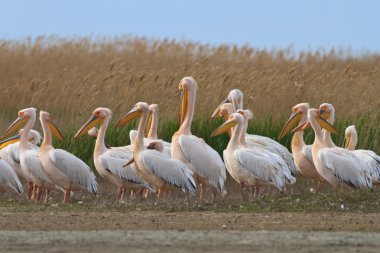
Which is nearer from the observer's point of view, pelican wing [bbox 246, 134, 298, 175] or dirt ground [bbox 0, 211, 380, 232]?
dirt ground [bbox 0, 211, 380, 232]

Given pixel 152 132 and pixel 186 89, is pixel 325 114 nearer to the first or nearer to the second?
pixel 186 89

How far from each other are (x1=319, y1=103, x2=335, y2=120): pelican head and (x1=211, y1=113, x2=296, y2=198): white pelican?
6.48ft

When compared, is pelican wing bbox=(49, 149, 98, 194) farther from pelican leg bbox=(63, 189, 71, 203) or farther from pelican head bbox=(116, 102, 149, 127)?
pelican head bbox=(116, 102, 149, 127)

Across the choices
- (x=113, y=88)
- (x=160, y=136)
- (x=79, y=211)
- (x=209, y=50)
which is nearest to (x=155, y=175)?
(x=79, y=211)

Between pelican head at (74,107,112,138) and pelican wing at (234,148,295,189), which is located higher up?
pelican head at (74,107,112,138)

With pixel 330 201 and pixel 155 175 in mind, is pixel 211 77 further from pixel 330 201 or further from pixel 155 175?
pixel 330 201

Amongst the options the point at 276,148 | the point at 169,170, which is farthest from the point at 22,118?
the point at 276,148

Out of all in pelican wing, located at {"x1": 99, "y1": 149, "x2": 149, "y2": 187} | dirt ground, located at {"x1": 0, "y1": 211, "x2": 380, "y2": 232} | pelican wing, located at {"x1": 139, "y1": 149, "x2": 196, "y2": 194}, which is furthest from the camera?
pelican wing, located at {"x1": 99, "y1": 149, "x2": 149, "y2": 187}

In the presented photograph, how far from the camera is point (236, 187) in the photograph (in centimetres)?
1627

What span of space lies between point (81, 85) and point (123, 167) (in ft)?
16.3

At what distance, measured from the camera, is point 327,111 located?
16.1 m

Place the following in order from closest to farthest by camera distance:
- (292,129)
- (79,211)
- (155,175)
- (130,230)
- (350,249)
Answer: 1. (350,249)
2. (130,230)
3. (79,211)
4. (155,175)
5. (292,129)

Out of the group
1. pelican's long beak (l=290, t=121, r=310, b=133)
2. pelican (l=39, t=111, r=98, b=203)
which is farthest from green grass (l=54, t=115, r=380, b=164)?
pelican (l=39, t=111, r=98, b=203)

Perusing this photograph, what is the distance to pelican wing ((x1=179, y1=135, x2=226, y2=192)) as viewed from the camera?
14.1m
